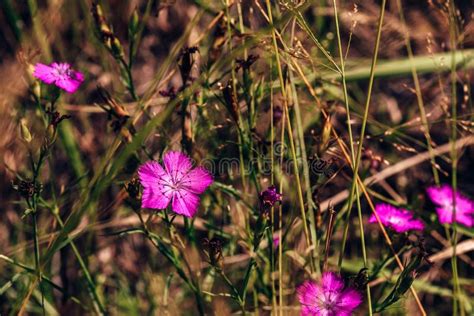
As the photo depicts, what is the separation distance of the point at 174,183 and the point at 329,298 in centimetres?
35

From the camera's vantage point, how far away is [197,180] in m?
1.03

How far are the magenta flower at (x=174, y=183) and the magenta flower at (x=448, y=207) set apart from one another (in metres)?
0.67

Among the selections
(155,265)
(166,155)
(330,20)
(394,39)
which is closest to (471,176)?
(394,39)

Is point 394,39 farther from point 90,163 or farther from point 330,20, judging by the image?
point 90,163

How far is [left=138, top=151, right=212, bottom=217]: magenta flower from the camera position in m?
0.98

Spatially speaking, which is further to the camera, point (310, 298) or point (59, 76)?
point (59, 76)

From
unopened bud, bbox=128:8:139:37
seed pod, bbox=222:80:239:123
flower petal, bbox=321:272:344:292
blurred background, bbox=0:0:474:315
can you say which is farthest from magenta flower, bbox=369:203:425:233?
unopened bud, bbox=128:8:139:37

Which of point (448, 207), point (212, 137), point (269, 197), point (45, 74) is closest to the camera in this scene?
point (269, 197)

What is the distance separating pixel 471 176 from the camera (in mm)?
1812

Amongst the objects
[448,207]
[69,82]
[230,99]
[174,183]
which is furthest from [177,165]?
[448,207]

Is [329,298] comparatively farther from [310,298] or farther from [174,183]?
[174,183]

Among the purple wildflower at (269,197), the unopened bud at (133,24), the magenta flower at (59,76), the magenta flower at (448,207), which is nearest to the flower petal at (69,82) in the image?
the magenta flower at (59,76)

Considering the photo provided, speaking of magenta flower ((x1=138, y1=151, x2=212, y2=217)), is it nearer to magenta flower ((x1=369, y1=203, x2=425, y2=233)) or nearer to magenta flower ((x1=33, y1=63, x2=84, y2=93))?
magenta flower ((x1=33, y1=63, x2=84, y2=93))

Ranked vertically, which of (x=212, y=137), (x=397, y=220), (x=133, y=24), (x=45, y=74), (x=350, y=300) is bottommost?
(x=350, y=300)
